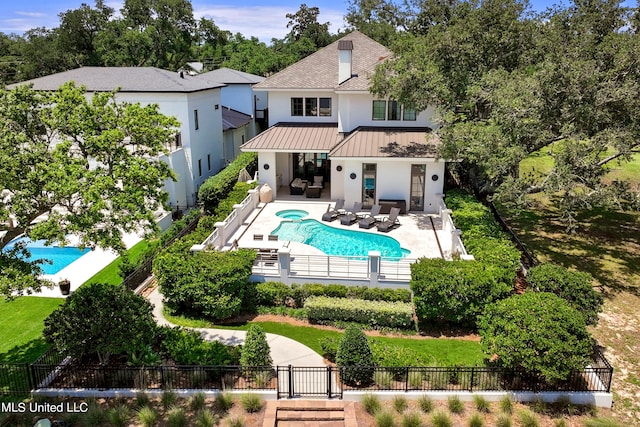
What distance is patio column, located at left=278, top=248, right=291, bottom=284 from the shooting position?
1872 centimetres

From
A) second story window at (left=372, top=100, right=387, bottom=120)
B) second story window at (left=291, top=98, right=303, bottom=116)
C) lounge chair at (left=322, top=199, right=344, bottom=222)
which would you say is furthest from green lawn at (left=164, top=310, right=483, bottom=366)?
second story window at (left=291, top=98, right=303, bottom=116)

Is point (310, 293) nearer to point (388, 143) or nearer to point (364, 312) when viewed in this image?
point (364, 312)

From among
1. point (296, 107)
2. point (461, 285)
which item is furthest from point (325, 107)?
point (461, 285)

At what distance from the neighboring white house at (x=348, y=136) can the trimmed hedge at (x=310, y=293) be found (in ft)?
30.7

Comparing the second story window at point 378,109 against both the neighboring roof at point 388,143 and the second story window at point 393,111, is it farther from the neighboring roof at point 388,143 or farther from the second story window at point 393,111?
the neighboring roof at point 388,143

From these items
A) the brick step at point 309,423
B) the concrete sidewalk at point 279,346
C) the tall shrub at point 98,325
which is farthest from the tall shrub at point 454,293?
the tall shrub at point 98,325

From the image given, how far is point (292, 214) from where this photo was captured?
1056 inches

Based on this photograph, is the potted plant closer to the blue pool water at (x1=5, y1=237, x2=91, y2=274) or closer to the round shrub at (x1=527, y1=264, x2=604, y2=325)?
the blue pool water at (x1=5, y1=237, x2=91, y2=274)

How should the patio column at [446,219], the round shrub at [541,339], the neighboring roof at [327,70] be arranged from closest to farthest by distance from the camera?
1. the round shrub at [541,339]
2. the patio column at [446,219]
3. the neighboring roof at [327,70]

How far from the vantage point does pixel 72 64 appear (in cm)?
6888

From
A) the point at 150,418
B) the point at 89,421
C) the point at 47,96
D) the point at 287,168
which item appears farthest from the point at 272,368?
the point at 287,168

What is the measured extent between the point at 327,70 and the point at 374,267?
669 inches

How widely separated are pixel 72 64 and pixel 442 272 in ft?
227

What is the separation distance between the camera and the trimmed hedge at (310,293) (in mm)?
18031
